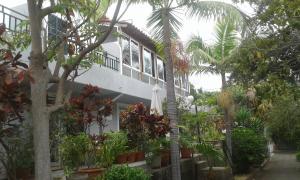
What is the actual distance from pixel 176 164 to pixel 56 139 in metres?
4.07

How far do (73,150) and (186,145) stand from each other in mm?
6112

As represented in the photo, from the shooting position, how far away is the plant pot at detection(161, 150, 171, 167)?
12.6 m

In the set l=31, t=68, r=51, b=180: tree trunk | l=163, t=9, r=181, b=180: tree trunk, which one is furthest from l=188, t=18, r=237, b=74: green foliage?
l=31, t=68, r=51, b=180: tree trunk

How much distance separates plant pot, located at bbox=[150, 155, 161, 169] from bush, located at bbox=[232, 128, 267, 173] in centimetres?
970

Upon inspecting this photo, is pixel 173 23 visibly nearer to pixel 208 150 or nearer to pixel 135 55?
pixel 208 150

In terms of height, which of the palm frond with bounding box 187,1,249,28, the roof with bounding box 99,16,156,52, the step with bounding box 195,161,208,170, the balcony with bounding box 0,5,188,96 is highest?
the roof with bounding box 99,16,156,52

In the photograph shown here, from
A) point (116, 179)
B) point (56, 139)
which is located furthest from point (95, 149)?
point (116, 179)

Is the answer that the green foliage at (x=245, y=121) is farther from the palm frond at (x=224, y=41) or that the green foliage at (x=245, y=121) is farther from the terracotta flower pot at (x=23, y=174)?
the terracotta flower pot at (x=23, y=174)

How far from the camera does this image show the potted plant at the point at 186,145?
14.2m

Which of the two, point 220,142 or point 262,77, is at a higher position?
point 262,77

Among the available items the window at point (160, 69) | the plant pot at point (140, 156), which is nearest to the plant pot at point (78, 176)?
the plant pot at point (140, 156)

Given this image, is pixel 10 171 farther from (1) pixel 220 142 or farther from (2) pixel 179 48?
(1) pixel 220 142

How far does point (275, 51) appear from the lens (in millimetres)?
9648

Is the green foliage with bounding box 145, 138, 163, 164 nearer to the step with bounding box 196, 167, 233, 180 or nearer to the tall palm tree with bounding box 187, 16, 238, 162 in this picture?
the step with bounding box 196, 167, 233, 180
